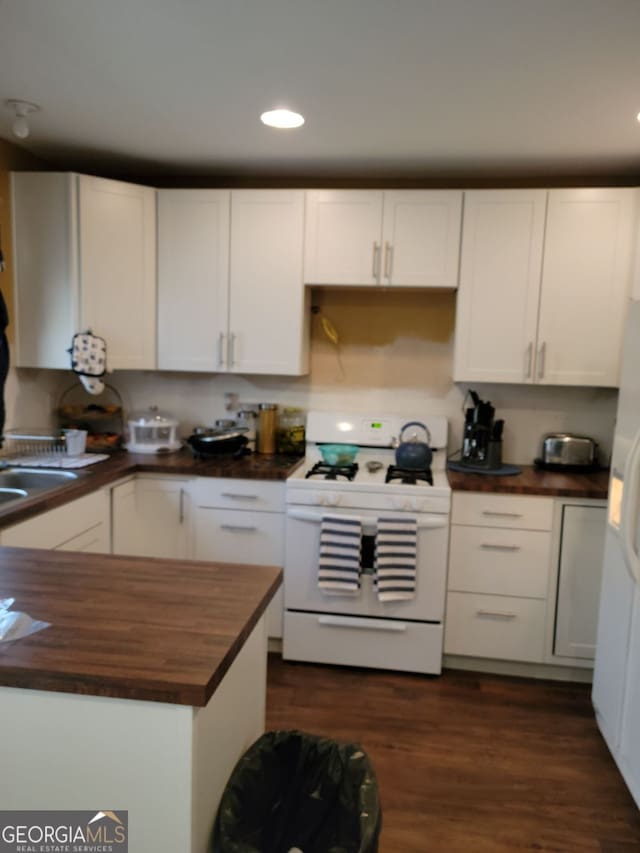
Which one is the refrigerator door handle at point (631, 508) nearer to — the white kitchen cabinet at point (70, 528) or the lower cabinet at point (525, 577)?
the lower cabinet at point (525, 577)

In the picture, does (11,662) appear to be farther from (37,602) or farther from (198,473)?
(198,473)

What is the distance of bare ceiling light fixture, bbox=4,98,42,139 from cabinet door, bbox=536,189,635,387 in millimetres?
2229

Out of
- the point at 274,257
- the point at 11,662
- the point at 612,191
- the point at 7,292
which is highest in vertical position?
the point at 612,191

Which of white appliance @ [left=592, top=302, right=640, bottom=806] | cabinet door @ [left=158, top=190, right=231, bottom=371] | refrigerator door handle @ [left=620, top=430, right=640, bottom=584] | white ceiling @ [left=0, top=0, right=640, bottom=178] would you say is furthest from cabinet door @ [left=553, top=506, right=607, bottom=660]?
cabinet door @ [left=158, top=190, right=231, bottom=371]

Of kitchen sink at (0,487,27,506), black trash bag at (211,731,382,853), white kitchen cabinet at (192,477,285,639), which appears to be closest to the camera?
black trash bag at (211,731,382,853)

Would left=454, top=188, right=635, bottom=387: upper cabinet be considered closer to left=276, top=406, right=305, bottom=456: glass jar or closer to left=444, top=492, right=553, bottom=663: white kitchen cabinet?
left=444, top=492, right=553, bottom=663: white kitchen cabinet

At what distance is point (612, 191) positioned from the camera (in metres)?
2.89

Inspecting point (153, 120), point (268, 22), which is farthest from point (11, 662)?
point (153, 120)

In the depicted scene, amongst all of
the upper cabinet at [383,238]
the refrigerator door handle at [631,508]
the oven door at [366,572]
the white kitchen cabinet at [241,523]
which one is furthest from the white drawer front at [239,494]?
the refrigerator door handle at [631,508]

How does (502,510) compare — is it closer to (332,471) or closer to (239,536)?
(332,471)

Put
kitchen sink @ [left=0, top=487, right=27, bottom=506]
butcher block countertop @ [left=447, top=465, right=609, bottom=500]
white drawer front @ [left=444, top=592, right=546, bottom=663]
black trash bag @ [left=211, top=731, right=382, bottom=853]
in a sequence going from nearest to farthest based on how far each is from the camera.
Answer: black trash bag @ [left=211, top=731, right=382, bottom=853] < kitchen sink @ [left=0, top=487, right=27, bottom=506] < butcher block countertop @ [left=447, top=465, right=609, bottom=500] < white drawer front @ [left=444, top=592, right=546, bottom=663]

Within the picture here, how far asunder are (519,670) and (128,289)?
104 inches

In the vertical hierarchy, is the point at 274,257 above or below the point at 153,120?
below

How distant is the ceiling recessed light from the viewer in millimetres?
2377
